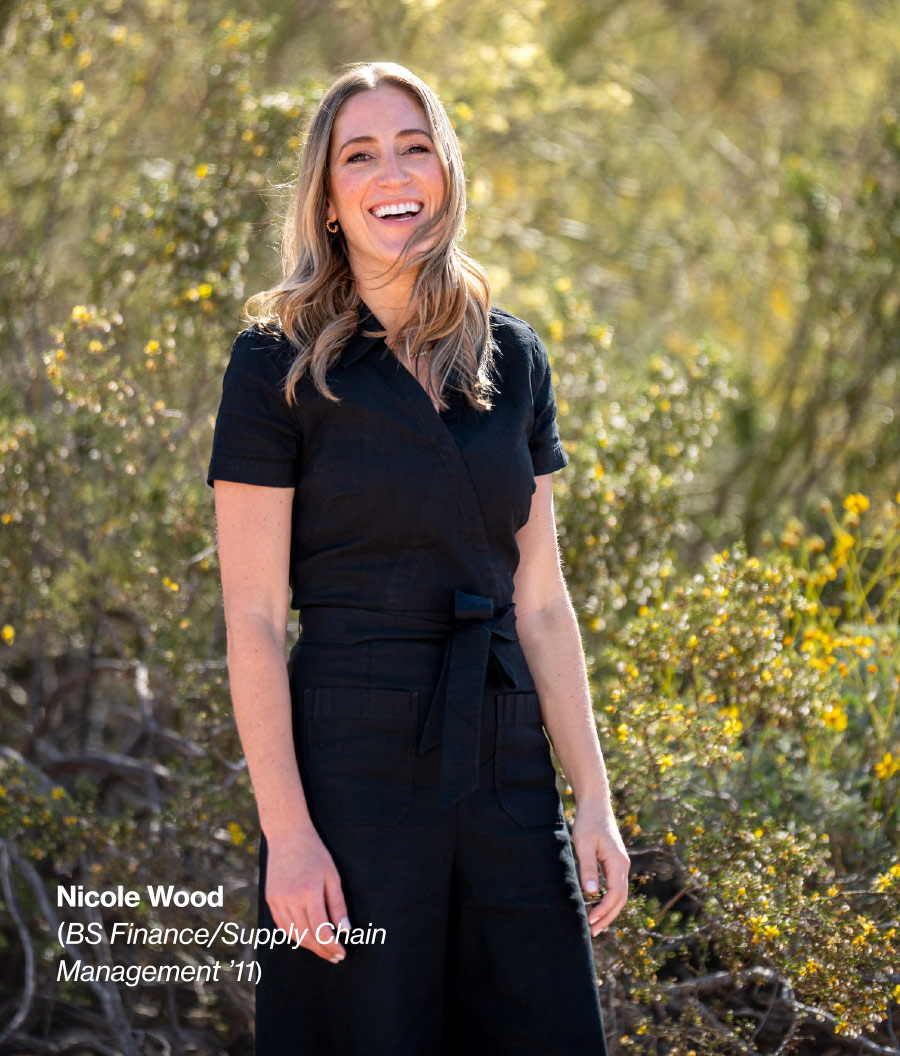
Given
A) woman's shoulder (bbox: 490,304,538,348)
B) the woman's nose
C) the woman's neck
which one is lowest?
woman's shoulder (bbox: 490,304,538,348)

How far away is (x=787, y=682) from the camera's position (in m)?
2.99

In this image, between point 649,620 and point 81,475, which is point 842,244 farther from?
point 81,475

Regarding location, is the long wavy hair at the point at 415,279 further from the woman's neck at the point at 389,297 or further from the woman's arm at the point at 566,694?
the woman's arm at the point at 566,694

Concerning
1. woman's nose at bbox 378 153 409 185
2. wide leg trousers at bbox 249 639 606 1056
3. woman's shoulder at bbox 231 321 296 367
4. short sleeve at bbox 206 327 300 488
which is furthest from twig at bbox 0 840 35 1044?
woman's nose at bbox 378 153 409 185

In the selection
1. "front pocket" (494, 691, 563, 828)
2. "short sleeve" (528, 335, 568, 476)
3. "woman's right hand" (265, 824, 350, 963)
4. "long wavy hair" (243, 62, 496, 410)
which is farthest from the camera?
"short sleeve" (528, 335, 568, 476)

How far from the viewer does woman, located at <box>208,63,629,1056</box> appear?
1.72 m

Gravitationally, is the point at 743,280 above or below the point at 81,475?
above

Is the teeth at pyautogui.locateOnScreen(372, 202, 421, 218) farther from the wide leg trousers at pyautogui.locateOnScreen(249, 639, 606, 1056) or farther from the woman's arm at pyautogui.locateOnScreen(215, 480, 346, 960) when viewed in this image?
the wide leg trousers at pyautogui.locateOnScreen(249, 639, 606, 1056)

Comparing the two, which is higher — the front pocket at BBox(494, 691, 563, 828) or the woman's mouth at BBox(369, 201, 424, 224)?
the woman's mouth at BBox(369, 201, 424, 224)

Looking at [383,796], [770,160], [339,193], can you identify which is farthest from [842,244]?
[383,796]

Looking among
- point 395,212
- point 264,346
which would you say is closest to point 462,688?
point 264,346

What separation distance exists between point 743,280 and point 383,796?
6740mm

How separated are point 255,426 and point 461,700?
1.70ft

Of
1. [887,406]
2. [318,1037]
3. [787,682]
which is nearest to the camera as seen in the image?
[318,1037]
